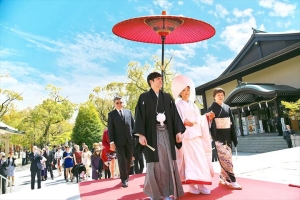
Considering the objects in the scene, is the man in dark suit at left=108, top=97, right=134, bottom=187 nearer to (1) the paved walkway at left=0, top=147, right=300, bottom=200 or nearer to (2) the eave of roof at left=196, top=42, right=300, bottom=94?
(1) the paved walkway at left=0, top=147, right=300, bottom=200

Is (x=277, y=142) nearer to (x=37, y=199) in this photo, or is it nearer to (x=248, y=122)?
(x=248, y=122)

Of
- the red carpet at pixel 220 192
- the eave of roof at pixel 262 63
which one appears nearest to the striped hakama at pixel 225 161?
the red carpet at pixel 220 192

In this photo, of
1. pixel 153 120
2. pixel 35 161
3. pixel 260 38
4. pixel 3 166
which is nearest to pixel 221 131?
pixel 153 120

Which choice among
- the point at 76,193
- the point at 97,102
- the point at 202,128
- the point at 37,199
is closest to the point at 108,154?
the point at 76,193

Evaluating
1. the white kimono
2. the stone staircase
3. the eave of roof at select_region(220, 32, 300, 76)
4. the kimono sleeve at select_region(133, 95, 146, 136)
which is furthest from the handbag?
the eave of roof at select_region(220, 32, 300, 76)

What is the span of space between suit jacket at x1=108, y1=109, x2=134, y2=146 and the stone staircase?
43.5 feet

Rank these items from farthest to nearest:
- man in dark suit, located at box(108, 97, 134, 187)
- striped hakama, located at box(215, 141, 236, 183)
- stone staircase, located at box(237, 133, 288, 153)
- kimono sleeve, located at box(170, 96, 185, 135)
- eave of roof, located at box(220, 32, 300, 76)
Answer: eave of roof, located at box(220, 32, 300, 76)
stone staircase, located at box(237, 133, 288, 153)
man in dark suit, located at box(108, 97, 134, 187)
striped hakama, located at box(215, 141, 236, 183)
kimono sleeve, located at box(170, 96, 185, 135)

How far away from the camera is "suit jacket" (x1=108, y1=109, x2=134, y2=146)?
191 inches

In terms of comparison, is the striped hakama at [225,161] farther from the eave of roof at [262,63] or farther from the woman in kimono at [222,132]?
the eave of roof at [262,63]

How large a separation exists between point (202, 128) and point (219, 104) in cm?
65

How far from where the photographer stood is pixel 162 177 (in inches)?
125

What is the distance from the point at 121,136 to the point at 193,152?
1.80m

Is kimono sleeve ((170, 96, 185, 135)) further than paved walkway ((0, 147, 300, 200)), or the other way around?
paved walkway ((0, 147, 300, 200))

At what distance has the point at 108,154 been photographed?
19.5 ft
